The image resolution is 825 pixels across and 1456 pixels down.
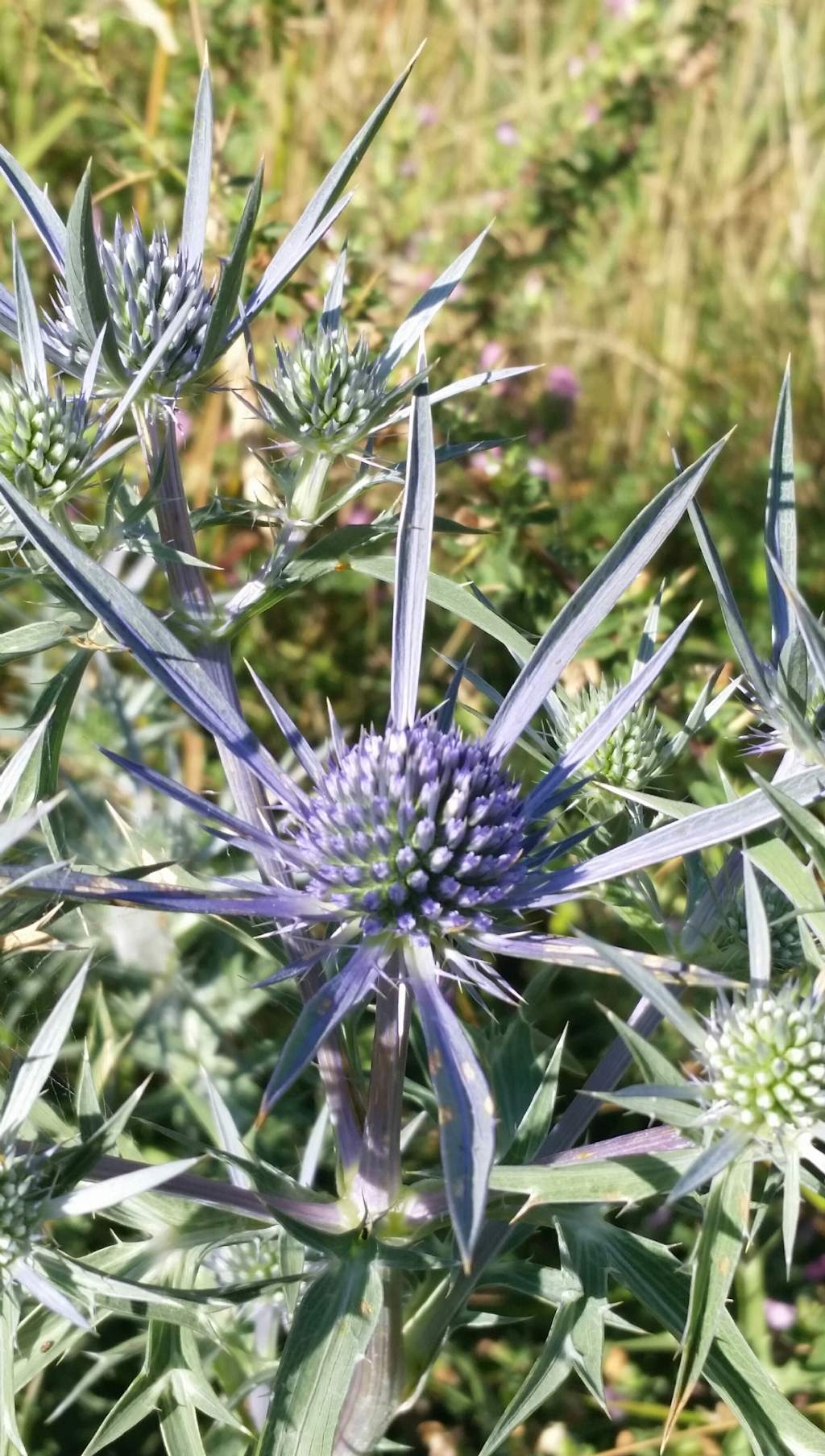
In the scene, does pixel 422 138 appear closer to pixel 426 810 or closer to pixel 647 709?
pixel 647 709

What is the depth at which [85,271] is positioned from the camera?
32.1 inches

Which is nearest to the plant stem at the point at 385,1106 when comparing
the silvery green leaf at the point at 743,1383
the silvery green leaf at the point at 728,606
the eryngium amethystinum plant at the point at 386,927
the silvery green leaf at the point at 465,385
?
the eryngium amethystinum plant at the point at 386,927

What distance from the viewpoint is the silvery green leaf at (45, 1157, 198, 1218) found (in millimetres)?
762

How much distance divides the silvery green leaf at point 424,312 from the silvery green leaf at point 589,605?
0.82 ft

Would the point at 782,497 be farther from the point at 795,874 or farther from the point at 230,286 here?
the point at 230,286

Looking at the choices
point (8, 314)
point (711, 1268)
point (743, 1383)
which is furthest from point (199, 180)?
point (743, 1383)

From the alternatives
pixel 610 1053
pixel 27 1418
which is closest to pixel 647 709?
pixel 610 1053

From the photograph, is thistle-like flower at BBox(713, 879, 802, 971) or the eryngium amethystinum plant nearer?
the eryngium amethystinum plant

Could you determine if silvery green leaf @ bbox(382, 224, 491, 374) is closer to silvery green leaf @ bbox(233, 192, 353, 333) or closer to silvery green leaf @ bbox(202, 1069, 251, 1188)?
silvery green leaf @ bbox(233, 192, 353, 333)

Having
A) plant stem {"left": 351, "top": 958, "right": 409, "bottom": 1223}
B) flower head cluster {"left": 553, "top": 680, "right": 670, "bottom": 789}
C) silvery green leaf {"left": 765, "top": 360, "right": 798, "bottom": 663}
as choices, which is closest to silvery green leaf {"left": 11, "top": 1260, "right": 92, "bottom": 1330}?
plant stem {"left": 351, "top": 958, "right": 409, "bottom": 1223}

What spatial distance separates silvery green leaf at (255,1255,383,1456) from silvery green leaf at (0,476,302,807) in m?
0.38

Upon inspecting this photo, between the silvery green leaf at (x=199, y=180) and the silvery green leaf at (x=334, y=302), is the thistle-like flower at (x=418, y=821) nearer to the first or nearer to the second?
the silvery green leaf at (x=334, y=302)

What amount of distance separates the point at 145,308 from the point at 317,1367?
84 cm

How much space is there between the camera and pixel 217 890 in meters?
0.82
